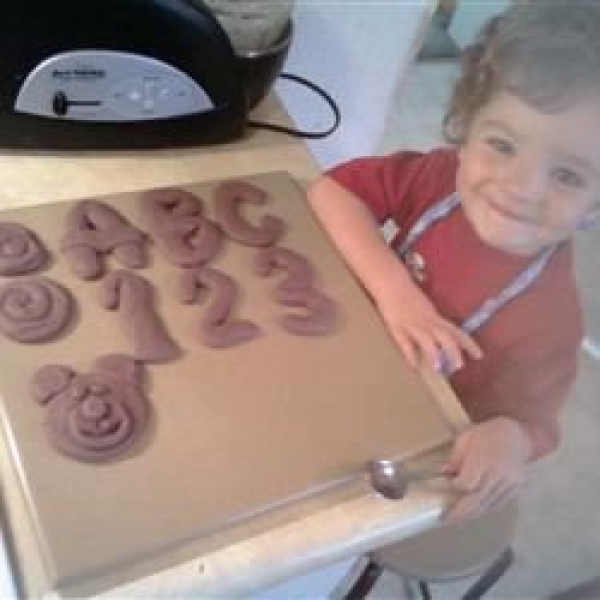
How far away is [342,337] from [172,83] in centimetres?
26

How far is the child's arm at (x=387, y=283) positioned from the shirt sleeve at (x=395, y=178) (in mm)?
31

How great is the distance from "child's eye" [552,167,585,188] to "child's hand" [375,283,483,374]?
128 millimetres

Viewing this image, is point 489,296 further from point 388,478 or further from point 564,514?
point 564,514

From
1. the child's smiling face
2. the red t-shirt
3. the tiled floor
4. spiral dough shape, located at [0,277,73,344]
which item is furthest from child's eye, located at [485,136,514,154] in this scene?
the tiled floor

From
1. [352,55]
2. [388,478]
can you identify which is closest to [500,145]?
[388,478]

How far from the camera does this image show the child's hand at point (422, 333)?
61 centimetres

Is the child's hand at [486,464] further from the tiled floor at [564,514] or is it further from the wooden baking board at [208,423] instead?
the tiled floor at [564,514]

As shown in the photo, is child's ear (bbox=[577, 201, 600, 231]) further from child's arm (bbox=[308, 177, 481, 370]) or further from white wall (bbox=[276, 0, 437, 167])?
white wall (bbox=[276, 0, 437, 167])

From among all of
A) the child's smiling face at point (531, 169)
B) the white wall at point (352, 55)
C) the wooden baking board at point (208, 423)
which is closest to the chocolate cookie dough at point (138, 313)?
the wooden baking board at point (208, 423)

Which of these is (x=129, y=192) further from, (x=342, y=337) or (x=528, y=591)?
(x=528, y=591)

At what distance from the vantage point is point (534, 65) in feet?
1.99

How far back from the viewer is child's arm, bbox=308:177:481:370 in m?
0.61

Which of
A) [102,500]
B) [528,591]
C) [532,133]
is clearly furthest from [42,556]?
[528,591]

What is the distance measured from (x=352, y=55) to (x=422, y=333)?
1.43ft
